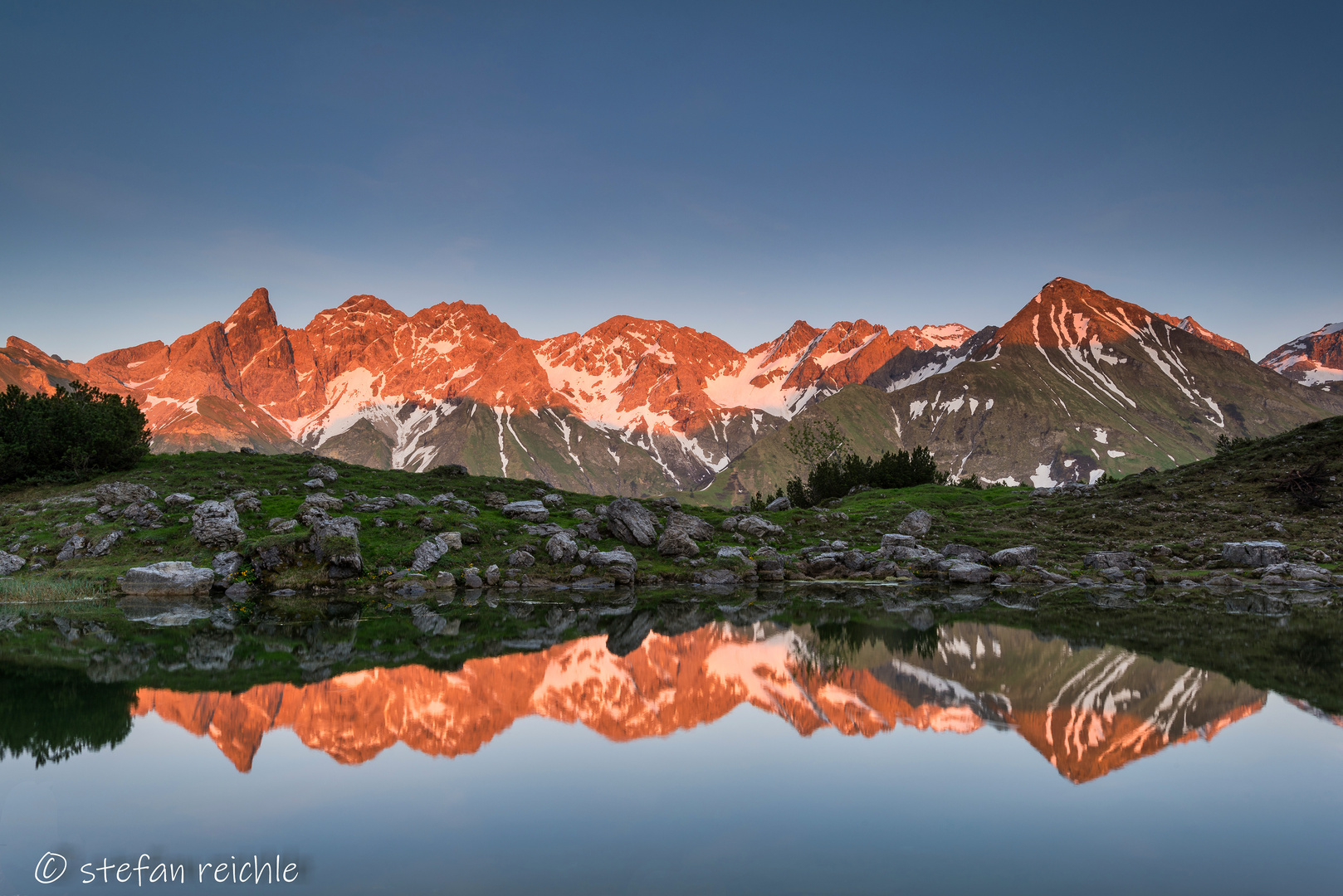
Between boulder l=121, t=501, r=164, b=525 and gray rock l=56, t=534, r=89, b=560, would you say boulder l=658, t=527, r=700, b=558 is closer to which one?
boulder l=121, t=501, r=164, b=525

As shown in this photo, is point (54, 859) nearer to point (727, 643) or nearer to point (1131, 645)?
point (727, 643)

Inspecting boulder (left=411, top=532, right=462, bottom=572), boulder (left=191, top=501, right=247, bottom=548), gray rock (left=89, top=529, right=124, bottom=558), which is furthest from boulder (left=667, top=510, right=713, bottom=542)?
gray rock (left=89, top=529, right=124, bottom=558)

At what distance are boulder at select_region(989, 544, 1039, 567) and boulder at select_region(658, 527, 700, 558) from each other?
21819 mm

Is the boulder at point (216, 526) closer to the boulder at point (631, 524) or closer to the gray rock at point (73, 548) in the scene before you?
the gray rock at point (73, 548)

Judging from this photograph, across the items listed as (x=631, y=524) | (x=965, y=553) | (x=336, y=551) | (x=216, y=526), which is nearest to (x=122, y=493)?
(x=216, y=526)

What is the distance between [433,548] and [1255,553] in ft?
180

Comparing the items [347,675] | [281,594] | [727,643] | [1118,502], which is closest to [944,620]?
[727,643]

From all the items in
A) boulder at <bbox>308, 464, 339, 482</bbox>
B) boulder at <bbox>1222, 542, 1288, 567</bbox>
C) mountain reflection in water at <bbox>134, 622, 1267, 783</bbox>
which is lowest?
mountain reflection in water at <bbox>134, 622, 1267, 783</bbox>

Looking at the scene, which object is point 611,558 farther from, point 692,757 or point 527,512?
point 692,757

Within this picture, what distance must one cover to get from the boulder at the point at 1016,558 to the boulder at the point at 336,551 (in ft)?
145

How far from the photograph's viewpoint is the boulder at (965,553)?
5612 cm

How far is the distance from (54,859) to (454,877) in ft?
18.8

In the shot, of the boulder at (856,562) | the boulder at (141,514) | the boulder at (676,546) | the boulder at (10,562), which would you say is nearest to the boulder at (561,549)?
the boulder at (676,546)

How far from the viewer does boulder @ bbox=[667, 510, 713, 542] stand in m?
61.7
